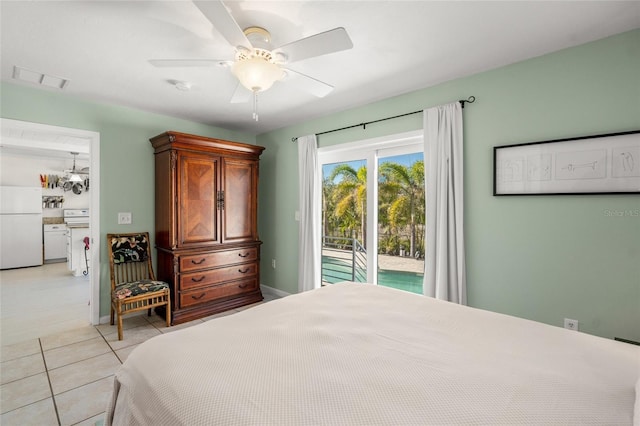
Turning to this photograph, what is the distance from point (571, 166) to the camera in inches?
84.7

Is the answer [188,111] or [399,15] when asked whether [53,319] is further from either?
[399,15]

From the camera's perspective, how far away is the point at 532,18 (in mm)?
1845

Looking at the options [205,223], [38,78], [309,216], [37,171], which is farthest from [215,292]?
[37,171]

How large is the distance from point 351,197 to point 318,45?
2.24 metres

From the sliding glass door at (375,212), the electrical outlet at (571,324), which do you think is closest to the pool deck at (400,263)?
the sliding glass door at (375,212)

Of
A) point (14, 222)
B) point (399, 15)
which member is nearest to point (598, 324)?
point (399, 15)

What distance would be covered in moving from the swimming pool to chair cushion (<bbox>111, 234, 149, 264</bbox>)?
2.24 meters

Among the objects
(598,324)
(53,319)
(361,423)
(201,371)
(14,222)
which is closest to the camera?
(361,423)

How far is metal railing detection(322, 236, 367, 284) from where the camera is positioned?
12.0 ft

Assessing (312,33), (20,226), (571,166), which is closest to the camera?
(312,33)

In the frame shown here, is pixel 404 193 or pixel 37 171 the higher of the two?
pixel 37 171

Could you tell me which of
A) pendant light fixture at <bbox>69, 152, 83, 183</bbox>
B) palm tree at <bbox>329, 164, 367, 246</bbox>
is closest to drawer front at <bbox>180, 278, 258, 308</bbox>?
palm tree at <bbox>329, 164, 367, 246</bbox>

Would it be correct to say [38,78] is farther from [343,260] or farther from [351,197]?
[343,260]

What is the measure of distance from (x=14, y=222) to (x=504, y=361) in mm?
8657
